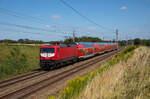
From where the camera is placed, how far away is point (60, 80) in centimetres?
1403

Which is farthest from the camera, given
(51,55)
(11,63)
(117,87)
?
(11,63)

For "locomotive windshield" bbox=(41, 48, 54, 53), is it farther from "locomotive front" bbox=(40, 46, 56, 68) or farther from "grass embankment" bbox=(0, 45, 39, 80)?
"grass embankment" bbox=(0, 45, 39, 80)

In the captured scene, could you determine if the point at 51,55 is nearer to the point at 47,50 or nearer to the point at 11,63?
the point at 47,50

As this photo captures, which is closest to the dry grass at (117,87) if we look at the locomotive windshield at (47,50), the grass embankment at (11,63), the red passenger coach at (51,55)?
the red passenger coach at (51,55)

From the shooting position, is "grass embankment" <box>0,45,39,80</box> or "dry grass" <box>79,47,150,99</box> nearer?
"dry grass" <box>79,47,150,99</box>

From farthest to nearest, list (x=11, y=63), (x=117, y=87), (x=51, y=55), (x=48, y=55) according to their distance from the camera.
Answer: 1. (x=11, y=63)
2. (x=48, y=55)
3. (x=51, y=55)
4. (x=117, y=87)

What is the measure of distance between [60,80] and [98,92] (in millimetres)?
8629

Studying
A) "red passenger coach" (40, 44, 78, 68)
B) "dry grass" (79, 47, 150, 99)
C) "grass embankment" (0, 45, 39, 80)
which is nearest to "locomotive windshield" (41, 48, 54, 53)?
"red passenger coach" (40, 44, 78, 68)

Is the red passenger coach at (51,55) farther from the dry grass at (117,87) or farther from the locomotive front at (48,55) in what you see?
the dry grass at (117,87)

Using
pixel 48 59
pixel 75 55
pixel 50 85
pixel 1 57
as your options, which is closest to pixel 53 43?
pixel 48 59

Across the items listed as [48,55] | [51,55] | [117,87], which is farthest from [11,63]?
[117,87]

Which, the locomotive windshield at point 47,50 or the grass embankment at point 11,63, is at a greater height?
the locomotive windshield at point 47,50

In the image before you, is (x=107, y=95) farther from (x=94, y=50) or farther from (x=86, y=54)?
(x=94, y=50)

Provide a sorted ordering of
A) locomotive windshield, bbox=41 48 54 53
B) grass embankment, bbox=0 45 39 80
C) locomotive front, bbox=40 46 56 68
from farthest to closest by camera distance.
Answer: locomotive windshield, bbox=41 48 54 53, locomotive front, bbox=40 46 56 68, grass embankment, bbox=0 45 39 80
